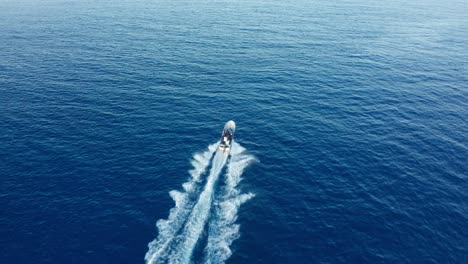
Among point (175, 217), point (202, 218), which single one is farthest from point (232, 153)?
point (175, 217)

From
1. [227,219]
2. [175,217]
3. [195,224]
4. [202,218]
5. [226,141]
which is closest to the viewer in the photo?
[195,224]

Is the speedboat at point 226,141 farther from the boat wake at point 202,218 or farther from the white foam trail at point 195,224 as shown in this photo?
the white foam trail at point 195,224

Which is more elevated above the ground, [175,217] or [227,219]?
[175,217]

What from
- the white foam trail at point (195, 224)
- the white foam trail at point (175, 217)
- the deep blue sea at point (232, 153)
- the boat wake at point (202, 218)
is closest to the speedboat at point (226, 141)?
the boat wake at point (202, 218)

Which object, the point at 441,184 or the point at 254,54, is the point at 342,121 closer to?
the point at 441,184

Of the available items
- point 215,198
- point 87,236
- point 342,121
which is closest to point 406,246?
point 215,198

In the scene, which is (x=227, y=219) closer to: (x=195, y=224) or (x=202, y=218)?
(x=202, y=218)

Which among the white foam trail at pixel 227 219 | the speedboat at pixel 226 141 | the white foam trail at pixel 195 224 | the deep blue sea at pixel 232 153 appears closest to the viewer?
the white foam trail at pixel 195 224
